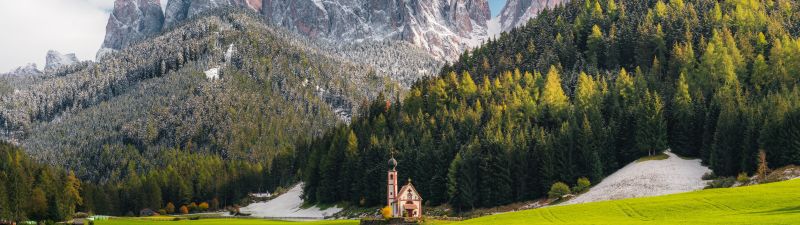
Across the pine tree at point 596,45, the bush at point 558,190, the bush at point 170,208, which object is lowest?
the bush at point 170,208

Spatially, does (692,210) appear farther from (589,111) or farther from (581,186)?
(589,111)

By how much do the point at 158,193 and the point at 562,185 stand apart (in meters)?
121

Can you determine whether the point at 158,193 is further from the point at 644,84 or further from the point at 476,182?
the point at 644,84

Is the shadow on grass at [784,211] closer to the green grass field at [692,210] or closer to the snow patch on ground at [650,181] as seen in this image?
the green grass field at [692,210]

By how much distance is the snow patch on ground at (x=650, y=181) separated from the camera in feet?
330

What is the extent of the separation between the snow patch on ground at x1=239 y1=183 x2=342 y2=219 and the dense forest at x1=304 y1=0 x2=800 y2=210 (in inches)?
175

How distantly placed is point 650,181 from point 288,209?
273 feet

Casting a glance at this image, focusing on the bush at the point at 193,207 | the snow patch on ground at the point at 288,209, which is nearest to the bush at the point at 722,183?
the snow patch on ground at the point at 288,209

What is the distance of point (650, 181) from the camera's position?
104 meters

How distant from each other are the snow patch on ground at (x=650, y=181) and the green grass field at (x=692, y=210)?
76.2 ft

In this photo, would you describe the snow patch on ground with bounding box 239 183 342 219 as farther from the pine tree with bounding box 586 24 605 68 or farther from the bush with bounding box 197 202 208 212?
the pine tree with bounding box 586 24 605 68

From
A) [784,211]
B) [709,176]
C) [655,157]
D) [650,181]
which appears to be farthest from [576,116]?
[784,211]

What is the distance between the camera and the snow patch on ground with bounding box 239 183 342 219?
476 feet

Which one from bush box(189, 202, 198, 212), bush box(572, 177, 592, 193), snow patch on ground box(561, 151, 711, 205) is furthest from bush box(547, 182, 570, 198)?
bush box(189, 202, 198, 212)
